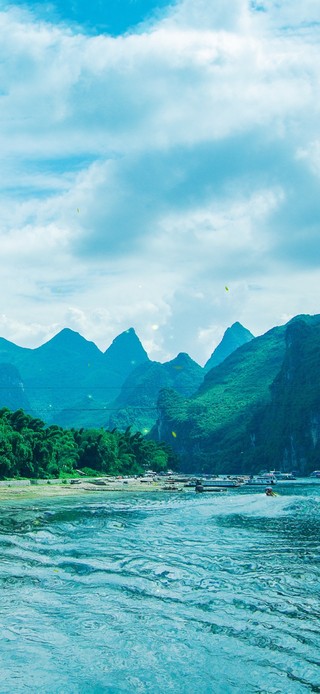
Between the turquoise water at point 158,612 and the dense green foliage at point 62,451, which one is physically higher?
the dense green foliage at point 62,451

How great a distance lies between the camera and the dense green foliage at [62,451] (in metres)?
63.9

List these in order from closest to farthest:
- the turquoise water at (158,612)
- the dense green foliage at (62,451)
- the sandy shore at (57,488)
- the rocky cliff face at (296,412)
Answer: the turquoise water at (158,612)
the sandy shore at (57,488)
the dense green foliage at (62,451)
the rocky cliff face at (296,412)

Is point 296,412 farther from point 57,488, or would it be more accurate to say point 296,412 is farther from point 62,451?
point 57,488

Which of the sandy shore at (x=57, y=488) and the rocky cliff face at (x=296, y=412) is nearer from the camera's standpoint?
the sandy shore at (x=57, y=488)

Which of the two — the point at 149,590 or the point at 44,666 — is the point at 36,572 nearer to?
the point at 149,590

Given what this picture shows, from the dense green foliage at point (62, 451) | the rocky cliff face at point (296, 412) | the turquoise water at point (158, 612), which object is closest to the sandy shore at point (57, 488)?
the dense green foliage at point (62, 451)

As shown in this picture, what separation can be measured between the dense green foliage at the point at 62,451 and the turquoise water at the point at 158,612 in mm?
35608

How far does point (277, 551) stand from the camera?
24.0 m

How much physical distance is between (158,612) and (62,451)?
72979 mm

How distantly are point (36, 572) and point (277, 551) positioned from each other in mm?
10426

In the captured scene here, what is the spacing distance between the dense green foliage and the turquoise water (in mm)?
35608

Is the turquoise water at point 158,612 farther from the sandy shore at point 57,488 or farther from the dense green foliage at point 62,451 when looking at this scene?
the dense green foliage at point 62,451

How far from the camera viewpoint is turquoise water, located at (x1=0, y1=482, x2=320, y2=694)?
10.9 metres

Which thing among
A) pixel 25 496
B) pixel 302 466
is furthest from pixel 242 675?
pixel 302 466
